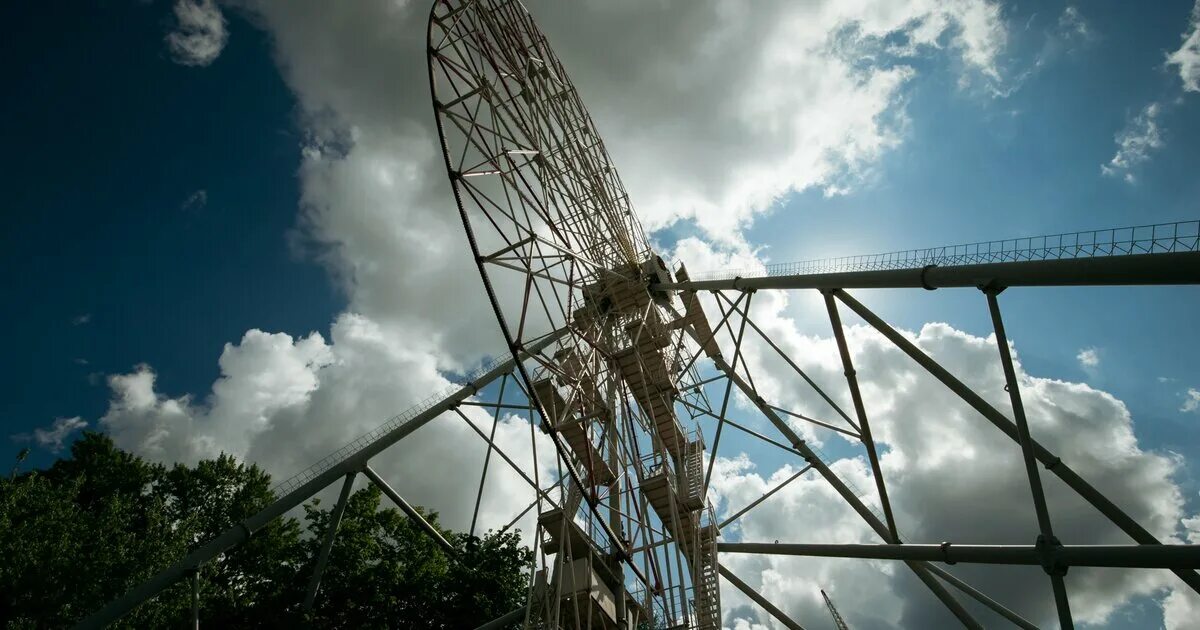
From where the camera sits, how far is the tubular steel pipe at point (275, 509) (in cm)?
1738

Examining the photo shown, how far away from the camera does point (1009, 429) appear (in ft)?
45.2

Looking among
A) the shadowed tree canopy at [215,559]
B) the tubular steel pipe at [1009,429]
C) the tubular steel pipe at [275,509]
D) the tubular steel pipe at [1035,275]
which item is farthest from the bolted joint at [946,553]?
the shadowed tree canopy at [215,559]

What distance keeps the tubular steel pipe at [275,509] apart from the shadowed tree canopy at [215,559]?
3.61 m

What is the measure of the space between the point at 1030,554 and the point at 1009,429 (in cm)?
283

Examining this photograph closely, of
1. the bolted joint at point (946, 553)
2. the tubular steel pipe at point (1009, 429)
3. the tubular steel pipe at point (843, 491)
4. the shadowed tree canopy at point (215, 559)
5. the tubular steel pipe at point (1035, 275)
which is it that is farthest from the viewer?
the shadowed tree canopy at point (215, 559)

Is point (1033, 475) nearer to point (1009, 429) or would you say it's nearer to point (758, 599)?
point (1009, 429)

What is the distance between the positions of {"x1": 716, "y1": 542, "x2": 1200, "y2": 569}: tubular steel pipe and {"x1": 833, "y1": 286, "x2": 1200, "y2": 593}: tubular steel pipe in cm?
182

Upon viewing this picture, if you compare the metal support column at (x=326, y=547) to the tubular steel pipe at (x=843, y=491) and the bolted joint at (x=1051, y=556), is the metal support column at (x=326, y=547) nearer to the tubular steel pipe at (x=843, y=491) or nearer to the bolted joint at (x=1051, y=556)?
the tubular steel pipe at (x=843, y=491)

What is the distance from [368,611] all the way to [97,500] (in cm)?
1405

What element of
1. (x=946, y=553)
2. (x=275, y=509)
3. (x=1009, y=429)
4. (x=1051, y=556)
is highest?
(x=275, y=509)

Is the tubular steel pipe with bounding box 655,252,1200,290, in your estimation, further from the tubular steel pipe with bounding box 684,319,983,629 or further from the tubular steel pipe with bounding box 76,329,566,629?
the tubular steel pipe with bounding box 76,329,566,629

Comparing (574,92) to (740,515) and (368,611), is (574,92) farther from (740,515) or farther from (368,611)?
(368,611)

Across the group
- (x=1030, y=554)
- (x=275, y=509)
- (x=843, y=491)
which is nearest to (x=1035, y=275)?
(x=1030, y=554)

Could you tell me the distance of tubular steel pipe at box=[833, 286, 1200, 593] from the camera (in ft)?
40.2
